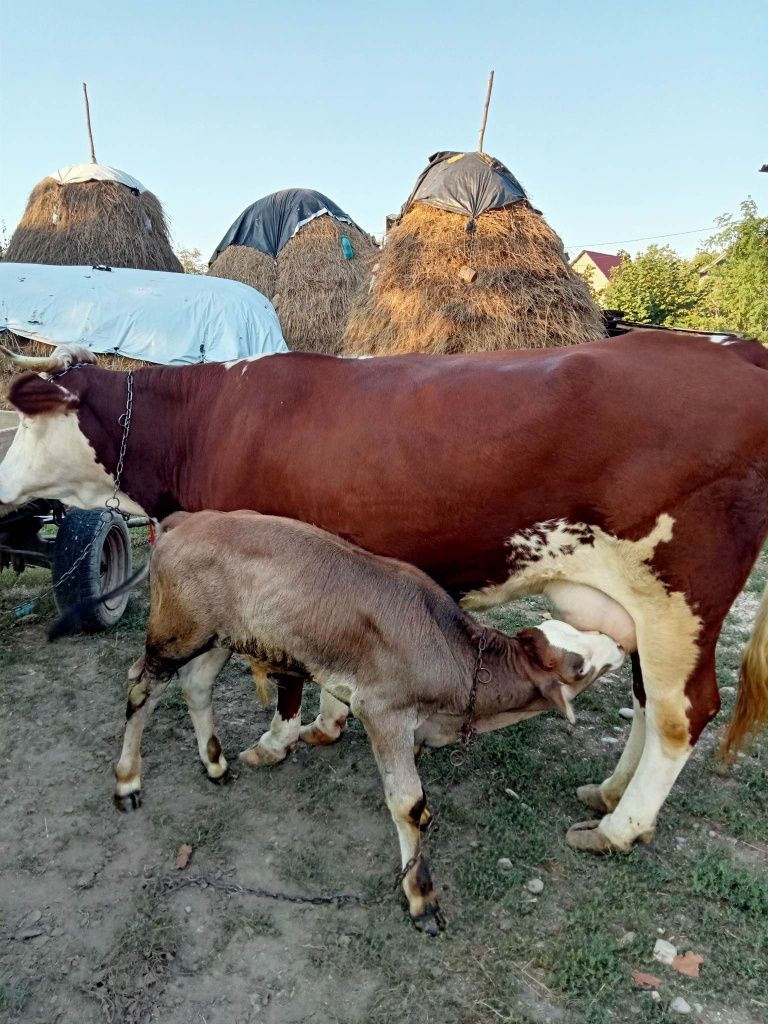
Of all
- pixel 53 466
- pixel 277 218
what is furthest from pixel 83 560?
pixel 277 218

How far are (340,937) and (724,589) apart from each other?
2222 mm

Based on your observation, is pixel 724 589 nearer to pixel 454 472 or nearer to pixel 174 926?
pixel 454 472

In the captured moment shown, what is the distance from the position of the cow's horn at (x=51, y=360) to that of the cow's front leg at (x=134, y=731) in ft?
6.10

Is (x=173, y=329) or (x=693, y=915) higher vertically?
(x=173, y=329)

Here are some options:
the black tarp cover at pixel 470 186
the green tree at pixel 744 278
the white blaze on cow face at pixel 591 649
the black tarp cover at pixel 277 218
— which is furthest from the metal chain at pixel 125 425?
the green tree at pixel 744 278

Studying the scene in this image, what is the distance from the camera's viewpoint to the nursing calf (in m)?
3.01

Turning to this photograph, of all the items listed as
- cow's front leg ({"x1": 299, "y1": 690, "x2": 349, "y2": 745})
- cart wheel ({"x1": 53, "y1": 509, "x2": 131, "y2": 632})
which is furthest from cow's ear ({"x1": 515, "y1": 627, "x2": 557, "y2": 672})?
cart wheel ({"x1": 53, "y1": 509, "x2": 131, "y2": 632})

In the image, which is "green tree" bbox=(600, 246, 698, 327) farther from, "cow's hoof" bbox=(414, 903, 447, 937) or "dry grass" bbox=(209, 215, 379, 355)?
"cow's hoof" bbox=(414, 903, 447, 937)

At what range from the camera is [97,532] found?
5145mm

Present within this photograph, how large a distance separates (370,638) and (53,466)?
7.94 ft

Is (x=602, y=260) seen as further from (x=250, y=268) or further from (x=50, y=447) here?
(x=50, y=447)

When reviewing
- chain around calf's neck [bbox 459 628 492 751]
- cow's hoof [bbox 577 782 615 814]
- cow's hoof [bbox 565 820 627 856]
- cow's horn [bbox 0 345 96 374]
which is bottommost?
cow's hoof [bbox 577 782 615 814]

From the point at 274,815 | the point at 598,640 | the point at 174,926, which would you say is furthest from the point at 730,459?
the point at 174,926

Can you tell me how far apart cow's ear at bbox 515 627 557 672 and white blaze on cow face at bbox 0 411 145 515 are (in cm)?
244
